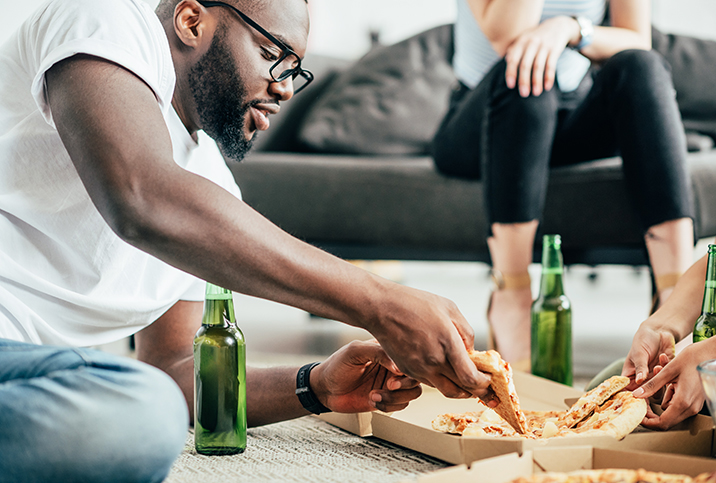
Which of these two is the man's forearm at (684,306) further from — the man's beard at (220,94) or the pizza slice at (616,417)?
the man's beard at (220,94)

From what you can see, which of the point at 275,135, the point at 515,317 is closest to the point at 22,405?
the point at 515,317

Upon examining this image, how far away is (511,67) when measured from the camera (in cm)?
177

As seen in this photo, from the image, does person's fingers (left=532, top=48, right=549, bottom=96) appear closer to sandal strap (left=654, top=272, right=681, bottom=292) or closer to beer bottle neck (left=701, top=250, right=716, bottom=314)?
sandal strap (left=654, top=272, right=681, bottom=292)

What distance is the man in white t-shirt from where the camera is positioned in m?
0.79

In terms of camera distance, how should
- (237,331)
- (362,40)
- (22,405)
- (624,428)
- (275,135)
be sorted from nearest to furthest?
(22,405), (624,428), (237,331), (275,135), (362,40)

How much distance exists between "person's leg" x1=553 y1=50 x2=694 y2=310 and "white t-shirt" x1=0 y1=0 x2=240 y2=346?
1155 millimetres

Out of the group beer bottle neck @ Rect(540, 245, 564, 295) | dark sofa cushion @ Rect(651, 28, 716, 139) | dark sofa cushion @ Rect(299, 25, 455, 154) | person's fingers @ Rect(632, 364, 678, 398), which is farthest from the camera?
dark sofa cushion @ Rect(299, 25, 455, 154)

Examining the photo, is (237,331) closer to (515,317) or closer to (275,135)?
(515,317)

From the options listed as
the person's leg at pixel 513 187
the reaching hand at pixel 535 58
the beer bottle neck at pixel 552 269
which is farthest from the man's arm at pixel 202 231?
the reaching hand at pixel 535 58

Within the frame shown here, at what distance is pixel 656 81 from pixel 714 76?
1.03m

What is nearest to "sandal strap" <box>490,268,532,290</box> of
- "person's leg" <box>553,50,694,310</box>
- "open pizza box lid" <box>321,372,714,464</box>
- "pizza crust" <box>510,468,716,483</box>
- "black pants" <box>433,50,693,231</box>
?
"black pants" <box>433,50,693,231</box>

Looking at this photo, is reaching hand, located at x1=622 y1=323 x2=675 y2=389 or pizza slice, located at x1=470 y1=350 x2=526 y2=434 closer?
pizza slice, located at x1=470 y1=350 x2=526 y2=434

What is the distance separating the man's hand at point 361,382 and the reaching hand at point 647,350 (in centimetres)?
34

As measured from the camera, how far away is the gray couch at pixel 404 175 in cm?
199
